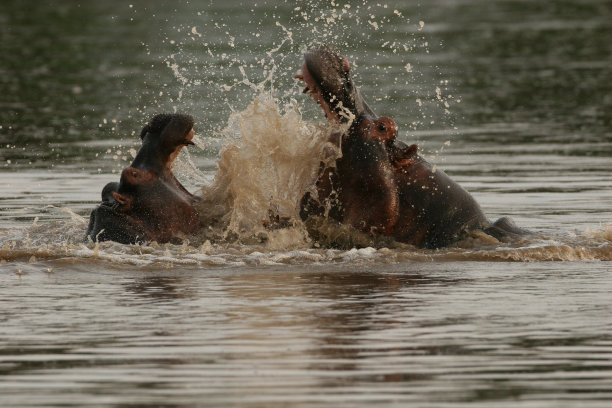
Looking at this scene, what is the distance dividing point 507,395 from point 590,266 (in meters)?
3.38

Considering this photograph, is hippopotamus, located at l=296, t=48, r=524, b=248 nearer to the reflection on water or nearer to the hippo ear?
the reflection on water

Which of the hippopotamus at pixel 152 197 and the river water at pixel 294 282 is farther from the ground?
the hippopotamus at pixel 152 197

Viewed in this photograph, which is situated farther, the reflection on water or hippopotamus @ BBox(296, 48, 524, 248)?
hippopotamus @ BBox(296, 48, 524, 248)

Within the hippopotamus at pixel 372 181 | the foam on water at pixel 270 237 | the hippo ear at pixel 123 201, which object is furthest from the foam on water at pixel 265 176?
the hippo ear at pixel 123 201

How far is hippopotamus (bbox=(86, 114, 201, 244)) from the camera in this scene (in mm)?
9211

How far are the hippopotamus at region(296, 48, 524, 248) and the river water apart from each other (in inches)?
7.5

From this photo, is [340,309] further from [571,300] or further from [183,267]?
[183,267]

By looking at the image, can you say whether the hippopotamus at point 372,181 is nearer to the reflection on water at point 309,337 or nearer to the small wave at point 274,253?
the small wave at point 274,253

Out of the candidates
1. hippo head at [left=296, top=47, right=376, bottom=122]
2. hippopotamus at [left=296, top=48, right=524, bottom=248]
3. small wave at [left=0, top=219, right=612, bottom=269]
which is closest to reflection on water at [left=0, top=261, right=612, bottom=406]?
small wave at [left=0, top=219, right=612, bottom=269]

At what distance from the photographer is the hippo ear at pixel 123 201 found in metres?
9.17

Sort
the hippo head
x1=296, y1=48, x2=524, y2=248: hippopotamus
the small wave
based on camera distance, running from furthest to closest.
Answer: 1. the small wave
2. x1=296, y1=48, x2=524, y2=248: hippopotamus
3. the hippo head

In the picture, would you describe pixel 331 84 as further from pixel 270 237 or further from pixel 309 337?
pixel 309 337

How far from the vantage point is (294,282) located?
8469 millimetres

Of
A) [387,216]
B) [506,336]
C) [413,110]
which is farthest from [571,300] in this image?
[413,110]
